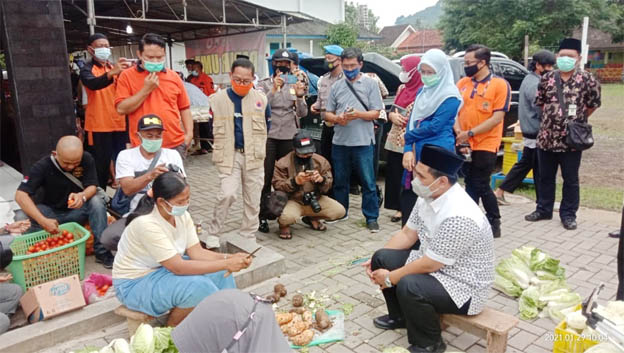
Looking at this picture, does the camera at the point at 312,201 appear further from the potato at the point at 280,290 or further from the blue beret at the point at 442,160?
the blue beret at the point at 442,160

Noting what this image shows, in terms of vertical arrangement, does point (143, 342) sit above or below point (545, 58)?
below

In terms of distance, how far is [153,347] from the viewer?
9.94 ft

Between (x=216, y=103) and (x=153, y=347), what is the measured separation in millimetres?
2680

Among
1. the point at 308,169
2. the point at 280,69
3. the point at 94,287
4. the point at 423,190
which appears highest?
the point at 280,69

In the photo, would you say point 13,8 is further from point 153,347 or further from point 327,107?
point 153,347

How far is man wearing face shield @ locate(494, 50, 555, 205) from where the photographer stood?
657 cm

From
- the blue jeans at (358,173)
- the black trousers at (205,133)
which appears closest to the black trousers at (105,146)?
the blue jeans at (358,173)

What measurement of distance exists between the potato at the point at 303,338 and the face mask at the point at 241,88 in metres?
2.59

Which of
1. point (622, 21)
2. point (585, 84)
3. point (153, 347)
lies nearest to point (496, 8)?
point (622, 21)

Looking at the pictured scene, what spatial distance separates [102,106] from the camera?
5.84 m

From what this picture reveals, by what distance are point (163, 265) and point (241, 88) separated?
2.25 metres

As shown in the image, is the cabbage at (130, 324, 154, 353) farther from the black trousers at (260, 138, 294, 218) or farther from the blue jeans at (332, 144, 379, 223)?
the blue jeans at (332, 144, 379, 223)

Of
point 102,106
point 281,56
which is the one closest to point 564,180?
point 281,56

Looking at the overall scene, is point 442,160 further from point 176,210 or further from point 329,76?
point 329,76
